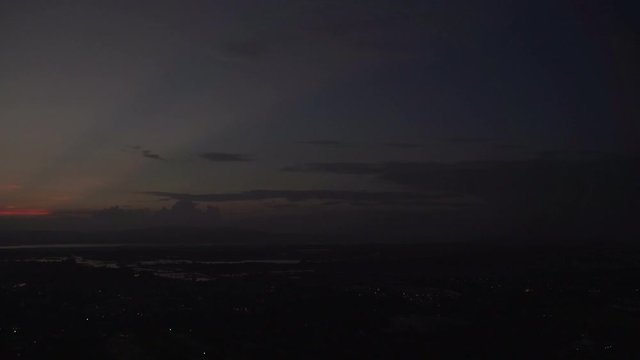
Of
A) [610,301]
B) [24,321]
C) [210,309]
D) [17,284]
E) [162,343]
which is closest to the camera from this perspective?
[162,343]

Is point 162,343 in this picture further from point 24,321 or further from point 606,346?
point 606,346

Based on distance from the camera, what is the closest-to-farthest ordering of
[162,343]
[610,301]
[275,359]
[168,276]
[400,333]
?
1. [275,359]
2. [162,343]
3. [400,333]
4. [610,301]
5. [168,276]

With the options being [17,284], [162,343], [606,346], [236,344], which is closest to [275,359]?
[236,344]

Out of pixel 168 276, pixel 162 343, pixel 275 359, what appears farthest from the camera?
pixel 168 276

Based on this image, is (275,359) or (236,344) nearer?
(275,359)

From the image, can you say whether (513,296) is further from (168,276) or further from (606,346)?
(168,276)

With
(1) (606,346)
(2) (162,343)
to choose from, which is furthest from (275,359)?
(1) (606,346)
